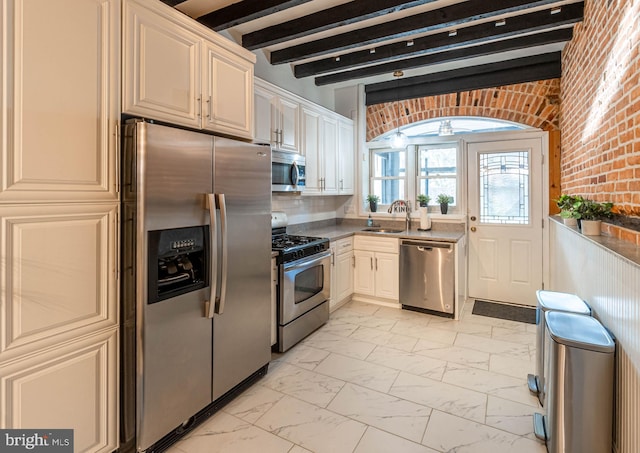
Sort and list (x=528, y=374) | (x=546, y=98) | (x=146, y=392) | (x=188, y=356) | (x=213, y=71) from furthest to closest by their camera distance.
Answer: (x=546, y=98), (x=528, y=374), (x=213, y=71), (x=188, y=356), (x=146, y=392)

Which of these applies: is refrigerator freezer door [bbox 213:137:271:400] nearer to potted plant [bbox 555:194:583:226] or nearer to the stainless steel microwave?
the stainless steel microwave

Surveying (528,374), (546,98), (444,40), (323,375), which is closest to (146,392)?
(323,375)

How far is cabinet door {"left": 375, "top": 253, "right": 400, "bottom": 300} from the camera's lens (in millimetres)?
4105

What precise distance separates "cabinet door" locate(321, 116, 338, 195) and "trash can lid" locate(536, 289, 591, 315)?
→ 2.53 m

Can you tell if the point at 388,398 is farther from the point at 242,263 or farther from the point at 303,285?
the point at 242,263

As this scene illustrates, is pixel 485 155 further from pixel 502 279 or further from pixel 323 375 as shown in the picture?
pixel 323 375

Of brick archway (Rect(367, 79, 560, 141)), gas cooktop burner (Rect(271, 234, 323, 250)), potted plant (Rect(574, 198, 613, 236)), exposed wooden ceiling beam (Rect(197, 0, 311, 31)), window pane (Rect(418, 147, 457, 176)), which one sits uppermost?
exposed wooden ceiling beam (Rect(197, 0, 311, 31))

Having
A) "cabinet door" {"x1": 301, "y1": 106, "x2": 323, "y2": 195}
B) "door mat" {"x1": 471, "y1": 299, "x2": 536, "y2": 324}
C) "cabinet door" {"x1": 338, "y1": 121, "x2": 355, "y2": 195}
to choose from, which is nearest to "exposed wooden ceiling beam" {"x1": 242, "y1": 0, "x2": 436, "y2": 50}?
"cabinet door" {"x1": 301, "y1": 106, "x2": 323, "y2": 195}

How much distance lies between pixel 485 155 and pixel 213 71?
3511 mm

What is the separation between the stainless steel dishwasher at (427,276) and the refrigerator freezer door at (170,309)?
259cm

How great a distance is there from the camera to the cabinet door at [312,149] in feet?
12.3

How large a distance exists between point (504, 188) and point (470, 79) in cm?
143

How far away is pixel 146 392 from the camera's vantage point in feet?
5.62

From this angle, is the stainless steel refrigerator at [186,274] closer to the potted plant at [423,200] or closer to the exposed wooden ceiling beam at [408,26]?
the exposed wooden ceiling beam at [408,26]
